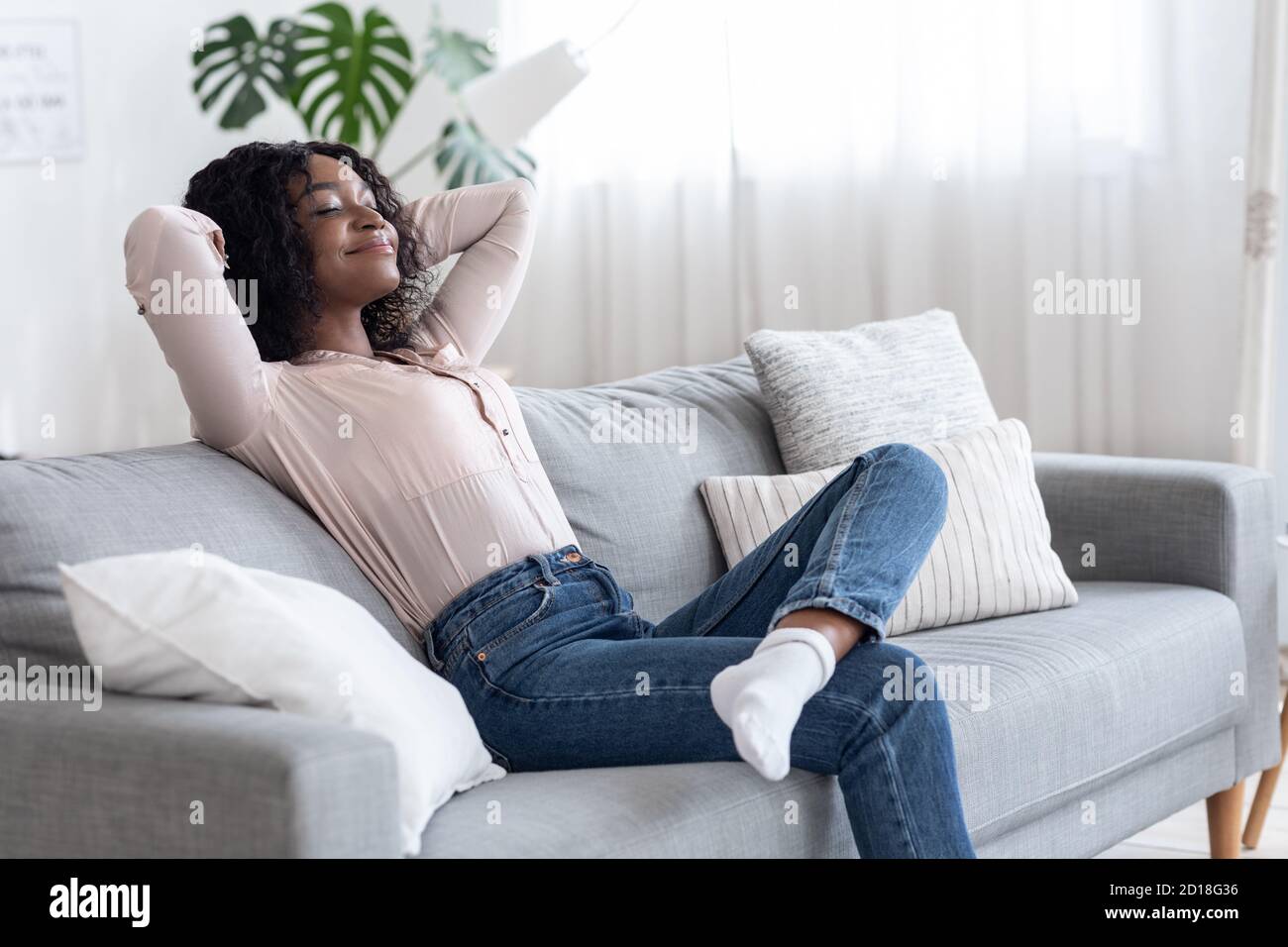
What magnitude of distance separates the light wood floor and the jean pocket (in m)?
1.14

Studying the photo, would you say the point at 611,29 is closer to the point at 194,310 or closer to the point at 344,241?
the point at 344,241

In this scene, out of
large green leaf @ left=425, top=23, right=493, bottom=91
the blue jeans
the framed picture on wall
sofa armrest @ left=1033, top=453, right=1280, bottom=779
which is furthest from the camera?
large green leaf @ left=425, top=23, right=493, bottom=91

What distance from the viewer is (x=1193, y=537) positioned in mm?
2346

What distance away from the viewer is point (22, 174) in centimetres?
368

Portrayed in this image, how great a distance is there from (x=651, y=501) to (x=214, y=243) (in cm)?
73

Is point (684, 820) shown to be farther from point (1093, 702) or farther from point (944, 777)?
point (1093, 702)

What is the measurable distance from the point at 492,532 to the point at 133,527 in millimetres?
394

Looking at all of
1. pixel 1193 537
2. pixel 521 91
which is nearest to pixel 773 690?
pixel 1193 537

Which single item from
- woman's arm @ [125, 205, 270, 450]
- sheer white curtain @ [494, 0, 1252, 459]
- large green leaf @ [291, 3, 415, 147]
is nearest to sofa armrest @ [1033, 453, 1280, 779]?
sheer white curtain @ [494, 0, 1252, 459]

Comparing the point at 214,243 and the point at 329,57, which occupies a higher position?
the point at 329,57

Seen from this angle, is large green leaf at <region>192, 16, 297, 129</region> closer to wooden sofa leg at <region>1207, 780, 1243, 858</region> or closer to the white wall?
the white wall

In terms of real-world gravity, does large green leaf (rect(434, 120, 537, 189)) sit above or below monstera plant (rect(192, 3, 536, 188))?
below

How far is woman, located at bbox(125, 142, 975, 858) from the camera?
146cm
